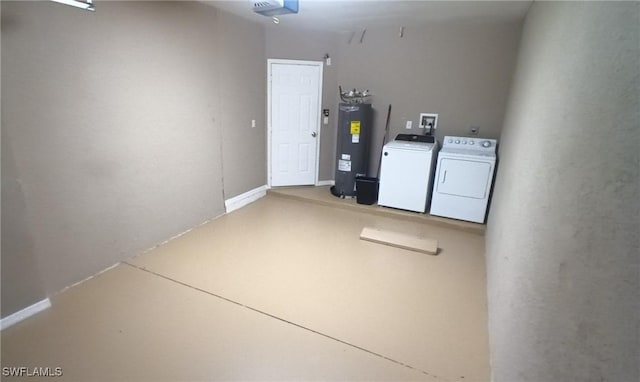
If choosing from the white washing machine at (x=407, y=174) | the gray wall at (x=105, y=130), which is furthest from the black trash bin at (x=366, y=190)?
the gray wall at (x=105, y=130)

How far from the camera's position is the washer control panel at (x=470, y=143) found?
3.93 m

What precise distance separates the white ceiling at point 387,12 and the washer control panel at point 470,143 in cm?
139

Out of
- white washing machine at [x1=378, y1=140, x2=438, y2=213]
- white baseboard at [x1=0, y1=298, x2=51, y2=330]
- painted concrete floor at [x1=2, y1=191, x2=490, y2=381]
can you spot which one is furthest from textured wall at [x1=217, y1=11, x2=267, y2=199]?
white baseboard at [x1=0, y1=298, x2=51, y2=330]

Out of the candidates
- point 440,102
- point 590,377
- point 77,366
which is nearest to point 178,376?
point 77,366

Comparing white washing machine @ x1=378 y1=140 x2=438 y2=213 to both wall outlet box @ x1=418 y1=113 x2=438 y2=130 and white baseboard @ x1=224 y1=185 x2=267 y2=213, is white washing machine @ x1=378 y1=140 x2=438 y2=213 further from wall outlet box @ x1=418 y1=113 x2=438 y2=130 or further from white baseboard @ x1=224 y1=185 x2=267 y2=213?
white baseboard @ x1=224 y1=185 x2=267 y2=213

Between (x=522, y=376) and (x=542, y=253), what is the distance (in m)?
0.52

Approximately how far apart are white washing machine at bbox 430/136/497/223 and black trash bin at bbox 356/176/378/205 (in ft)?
2.59

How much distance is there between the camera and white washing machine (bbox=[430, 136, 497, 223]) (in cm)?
364

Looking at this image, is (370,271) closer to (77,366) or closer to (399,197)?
(399,197)

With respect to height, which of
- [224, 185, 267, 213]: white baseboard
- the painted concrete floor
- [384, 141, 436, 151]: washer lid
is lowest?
the painted concrete floor

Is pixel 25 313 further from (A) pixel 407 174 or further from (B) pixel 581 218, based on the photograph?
(A) pixel 407 174

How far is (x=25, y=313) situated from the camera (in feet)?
7.02

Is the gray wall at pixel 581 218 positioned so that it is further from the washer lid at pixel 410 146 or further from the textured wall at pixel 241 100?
the textured wall at pixel 241 100

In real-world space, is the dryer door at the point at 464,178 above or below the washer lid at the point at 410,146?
below
